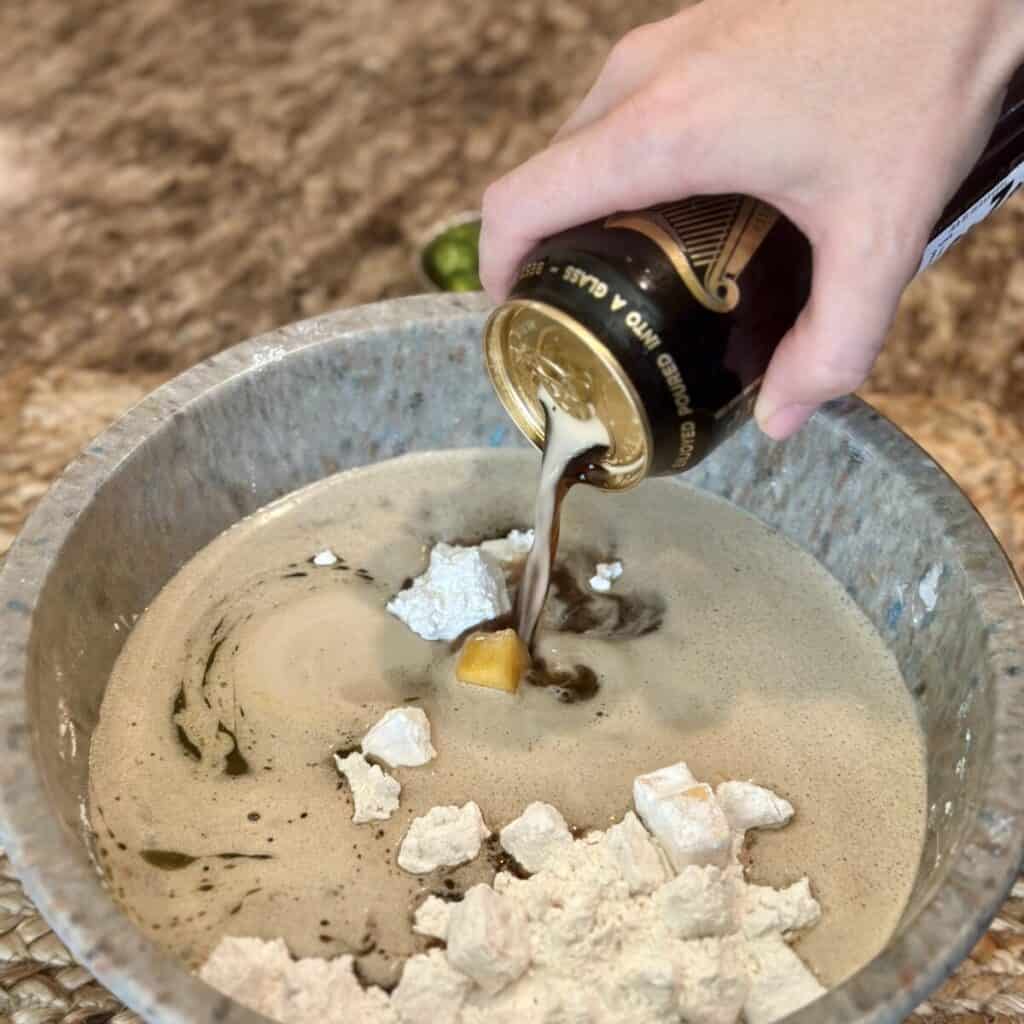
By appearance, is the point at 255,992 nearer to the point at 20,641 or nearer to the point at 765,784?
the point at 20,641

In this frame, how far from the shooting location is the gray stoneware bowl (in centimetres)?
86

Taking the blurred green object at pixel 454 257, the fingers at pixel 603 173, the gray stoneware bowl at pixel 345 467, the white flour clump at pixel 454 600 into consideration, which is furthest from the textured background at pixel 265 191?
the fingers at pixel 603 173

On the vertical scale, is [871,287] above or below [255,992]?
above

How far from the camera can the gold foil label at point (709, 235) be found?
926 mm

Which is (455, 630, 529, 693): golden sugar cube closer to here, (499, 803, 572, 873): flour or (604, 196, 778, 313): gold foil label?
(499, 803, 572, 873): flour

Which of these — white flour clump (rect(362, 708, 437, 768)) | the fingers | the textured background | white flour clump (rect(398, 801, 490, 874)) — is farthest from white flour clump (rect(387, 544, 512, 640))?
the textured background

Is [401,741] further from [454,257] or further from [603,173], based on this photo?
[454,257]

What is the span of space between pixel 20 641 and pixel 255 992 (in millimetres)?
347

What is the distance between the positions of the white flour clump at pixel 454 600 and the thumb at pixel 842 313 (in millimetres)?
376

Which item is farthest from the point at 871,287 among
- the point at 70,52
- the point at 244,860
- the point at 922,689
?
the point at 70,52

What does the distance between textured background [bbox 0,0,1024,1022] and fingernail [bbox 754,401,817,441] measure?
0.65 meters

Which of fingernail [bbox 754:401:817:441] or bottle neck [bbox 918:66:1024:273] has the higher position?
bottle neck [bbox 918:66:1024:273]

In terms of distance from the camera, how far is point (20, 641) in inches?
40.4

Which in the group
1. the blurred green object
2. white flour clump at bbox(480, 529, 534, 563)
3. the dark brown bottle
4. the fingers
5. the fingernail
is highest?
the fingers
